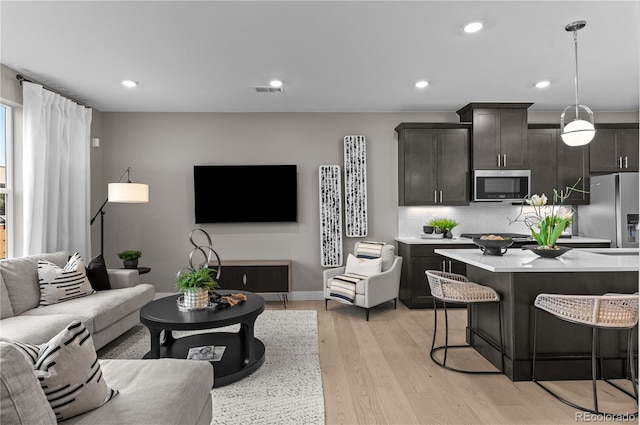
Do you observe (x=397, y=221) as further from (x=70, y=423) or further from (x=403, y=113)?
(x=70, y=423)

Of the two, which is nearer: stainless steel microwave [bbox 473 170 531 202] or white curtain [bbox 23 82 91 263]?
white curtain [bbox 23 82 91 263]

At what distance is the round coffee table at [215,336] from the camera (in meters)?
2.62

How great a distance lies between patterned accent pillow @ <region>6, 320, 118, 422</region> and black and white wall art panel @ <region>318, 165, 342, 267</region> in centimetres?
→ 386

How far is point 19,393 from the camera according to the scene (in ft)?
3.63

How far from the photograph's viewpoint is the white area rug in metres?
2.26

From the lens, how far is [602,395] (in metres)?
2.51

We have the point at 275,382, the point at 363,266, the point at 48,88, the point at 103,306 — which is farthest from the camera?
the point at 363,266

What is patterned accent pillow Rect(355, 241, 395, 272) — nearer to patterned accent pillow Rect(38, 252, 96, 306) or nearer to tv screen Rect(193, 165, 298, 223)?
tv screen Rect(193, 165, 298, 223)

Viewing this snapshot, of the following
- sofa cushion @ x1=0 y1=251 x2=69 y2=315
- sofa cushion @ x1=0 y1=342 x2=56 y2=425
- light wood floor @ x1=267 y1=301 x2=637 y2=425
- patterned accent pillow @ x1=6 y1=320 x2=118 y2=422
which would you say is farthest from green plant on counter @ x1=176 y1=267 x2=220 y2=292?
sofa cushion @ x1=0 y1=342 x2=56 y2=425

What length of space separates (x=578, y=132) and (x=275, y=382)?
2933mm

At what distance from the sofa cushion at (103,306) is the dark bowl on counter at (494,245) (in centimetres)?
313

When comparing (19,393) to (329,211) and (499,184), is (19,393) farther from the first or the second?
(499,184)

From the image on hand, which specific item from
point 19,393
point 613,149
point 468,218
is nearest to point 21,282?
point 19,393

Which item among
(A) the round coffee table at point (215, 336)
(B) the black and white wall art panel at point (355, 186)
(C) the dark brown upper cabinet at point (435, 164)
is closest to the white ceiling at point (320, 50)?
(C) the dark brown upper cabinet at point (435, 164)
